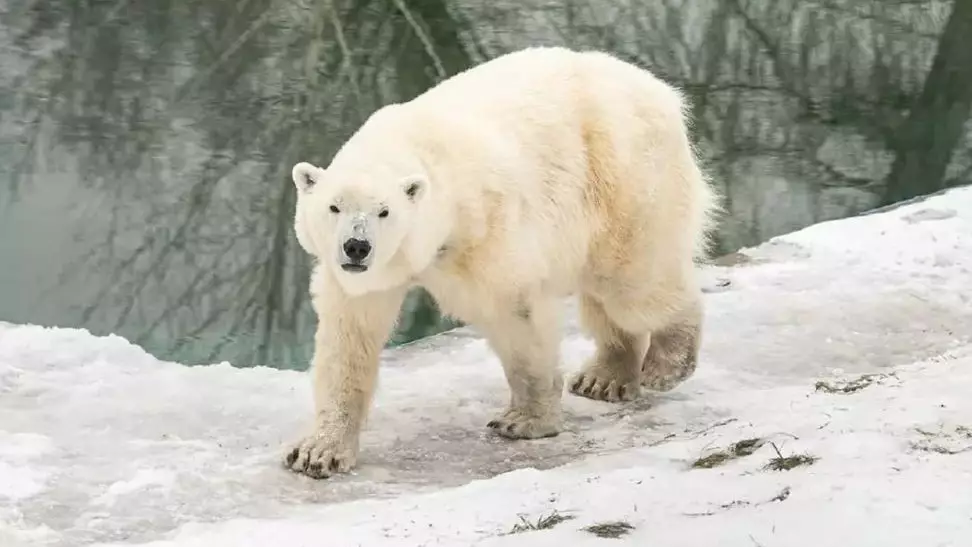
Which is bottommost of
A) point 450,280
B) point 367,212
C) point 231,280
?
point 231,280

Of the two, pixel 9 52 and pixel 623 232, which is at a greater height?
pixel 623 232

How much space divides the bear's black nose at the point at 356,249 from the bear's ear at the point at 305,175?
0.40m

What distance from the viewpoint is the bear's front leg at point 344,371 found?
4.59 metres

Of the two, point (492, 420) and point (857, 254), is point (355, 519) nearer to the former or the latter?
point (492, 420)

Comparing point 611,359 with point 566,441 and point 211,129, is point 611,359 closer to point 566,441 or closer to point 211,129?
point 566,441

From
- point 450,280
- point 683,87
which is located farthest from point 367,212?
point 683,87

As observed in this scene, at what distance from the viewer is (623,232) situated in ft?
17.1

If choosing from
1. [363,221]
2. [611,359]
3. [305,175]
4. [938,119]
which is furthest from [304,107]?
[363,221]

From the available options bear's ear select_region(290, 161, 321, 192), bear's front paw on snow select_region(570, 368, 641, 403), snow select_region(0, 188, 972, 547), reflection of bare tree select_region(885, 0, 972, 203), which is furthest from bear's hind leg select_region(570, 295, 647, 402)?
reflection of bare tree select_region(885, 0, 972, 203)

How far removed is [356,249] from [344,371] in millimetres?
771

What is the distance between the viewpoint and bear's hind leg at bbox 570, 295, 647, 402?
224 inches

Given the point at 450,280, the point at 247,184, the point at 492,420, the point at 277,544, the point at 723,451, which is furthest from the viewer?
the point at 247,184

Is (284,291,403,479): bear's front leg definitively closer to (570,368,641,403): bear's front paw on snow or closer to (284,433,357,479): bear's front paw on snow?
(284,433,357,479): bear's front paw on snow

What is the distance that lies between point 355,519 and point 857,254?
5.25m
